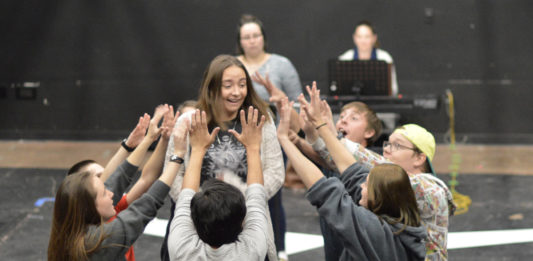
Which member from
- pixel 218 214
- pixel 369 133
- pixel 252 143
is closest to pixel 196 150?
pixel 252 143

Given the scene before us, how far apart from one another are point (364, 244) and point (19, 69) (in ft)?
27.4

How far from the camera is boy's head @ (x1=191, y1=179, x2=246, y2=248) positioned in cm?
241

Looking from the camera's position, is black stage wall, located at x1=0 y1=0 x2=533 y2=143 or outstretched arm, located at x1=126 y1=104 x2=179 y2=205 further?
black stage wall, located at x1=0 y1=0 x2=533 y2=143

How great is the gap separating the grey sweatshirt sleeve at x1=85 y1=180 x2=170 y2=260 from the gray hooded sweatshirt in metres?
0.60

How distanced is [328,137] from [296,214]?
303cm

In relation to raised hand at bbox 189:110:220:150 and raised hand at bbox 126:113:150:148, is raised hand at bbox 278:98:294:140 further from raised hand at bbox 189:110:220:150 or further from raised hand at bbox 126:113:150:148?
raised hand at bbox 126:113:150:148

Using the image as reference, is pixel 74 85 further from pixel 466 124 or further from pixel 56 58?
pixel 466 124

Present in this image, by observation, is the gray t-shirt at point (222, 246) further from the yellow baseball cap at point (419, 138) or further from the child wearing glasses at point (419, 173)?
the yellow baseball cap at point (419, 138)

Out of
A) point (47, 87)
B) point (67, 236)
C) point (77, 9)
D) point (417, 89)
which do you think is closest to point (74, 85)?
point (47, 87)

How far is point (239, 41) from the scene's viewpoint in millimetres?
5031

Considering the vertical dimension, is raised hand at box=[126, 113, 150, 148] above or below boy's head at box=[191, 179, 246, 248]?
above

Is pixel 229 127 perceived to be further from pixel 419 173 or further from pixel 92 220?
pixel 419 173

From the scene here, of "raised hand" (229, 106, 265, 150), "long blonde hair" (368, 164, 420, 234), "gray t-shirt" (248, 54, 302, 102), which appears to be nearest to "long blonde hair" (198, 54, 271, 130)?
"raised hand" (229, 106, 265, 150)

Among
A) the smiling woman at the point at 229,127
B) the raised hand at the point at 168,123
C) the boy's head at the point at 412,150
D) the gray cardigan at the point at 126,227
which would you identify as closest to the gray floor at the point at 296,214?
the boy's head at the point at 412,150
